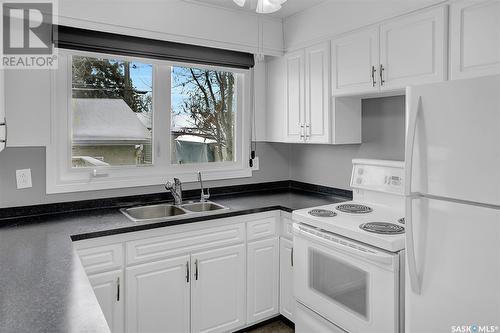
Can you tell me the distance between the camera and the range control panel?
236 centimetres

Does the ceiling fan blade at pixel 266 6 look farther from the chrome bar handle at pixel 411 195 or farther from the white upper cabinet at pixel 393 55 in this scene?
the white upper cabinet at pixel 393 55

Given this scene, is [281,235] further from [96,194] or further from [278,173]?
[96,194]

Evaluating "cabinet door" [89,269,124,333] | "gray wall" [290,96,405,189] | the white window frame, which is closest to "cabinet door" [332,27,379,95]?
"gray wall" [290,96,405,189]

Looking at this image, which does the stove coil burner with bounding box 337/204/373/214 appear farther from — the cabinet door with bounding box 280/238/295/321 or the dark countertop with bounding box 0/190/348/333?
the cabinet door with bounding box 280/238/295/321

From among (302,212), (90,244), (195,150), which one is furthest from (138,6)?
(302,212)

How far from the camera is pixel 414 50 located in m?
2.05

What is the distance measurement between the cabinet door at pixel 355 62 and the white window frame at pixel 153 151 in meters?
0.91

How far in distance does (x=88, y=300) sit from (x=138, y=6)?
6.61 feet

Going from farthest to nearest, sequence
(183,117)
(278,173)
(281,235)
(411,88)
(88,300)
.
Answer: (278,173) < (183,117) < (281,235) < (411,88) < (88,300)

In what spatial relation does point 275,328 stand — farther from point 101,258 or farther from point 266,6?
point 266,6

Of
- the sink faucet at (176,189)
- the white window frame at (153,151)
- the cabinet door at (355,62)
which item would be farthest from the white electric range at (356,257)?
the white window frame at (153,151)

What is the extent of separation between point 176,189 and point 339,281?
1324 mm

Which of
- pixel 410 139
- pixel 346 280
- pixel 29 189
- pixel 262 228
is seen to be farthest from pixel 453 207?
pixel 29 189

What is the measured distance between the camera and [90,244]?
197cm
